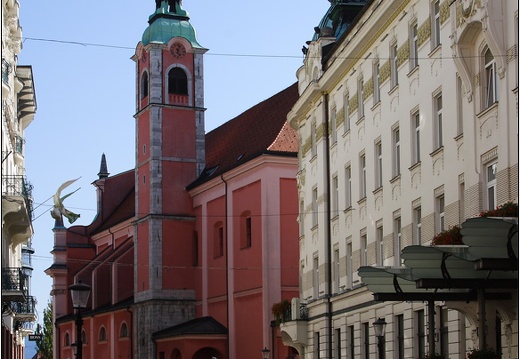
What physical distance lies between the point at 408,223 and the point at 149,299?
35579 millimetres

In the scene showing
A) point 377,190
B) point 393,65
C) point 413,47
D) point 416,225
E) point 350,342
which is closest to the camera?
point 416,225

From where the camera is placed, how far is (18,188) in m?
37.5

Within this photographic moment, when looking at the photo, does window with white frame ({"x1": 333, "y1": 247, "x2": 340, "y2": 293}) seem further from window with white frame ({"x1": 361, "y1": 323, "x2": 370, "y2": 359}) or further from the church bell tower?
the church bell tower

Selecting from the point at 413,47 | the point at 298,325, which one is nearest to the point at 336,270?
the point at 298,325

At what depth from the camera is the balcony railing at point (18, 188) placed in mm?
35969

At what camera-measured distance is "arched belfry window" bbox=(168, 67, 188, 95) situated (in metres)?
67.4

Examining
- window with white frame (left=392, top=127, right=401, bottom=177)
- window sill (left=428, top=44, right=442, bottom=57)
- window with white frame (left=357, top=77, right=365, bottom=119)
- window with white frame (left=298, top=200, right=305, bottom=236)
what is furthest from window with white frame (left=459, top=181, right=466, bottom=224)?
window with white frame (left=298, top=200, right=305, bottom=236)

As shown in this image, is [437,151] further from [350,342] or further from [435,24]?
[350,342]

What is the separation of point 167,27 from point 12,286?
1312 inches

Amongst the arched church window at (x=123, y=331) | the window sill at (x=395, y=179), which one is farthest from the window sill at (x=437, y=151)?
the arched church window at (x=123, y=331)

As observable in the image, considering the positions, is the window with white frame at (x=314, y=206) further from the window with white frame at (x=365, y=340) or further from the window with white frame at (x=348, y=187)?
the window with white frame at (x=365, y=340)

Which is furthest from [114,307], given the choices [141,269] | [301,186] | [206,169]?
[301,186]

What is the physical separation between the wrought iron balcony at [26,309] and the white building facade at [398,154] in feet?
31.0

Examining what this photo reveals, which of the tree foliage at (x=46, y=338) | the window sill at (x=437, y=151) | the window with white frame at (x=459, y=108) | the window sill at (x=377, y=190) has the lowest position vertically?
the tree foliage at (x=46, y=338)
